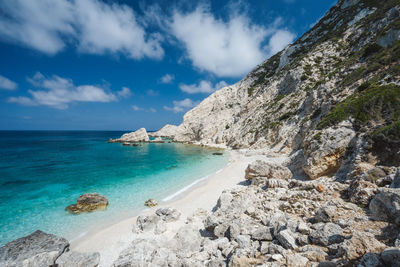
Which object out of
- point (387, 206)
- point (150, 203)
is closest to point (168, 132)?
point (150, 203)

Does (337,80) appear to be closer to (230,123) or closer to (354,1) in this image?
(230,123)

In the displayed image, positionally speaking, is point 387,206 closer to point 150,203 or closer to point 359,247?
point 359,247

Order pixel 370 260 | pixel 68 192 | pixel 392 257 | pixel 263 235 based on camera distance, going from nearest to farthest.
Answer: pixel 392 257 → pixel 370 260 → pixel 263 235 → pixel 68 192

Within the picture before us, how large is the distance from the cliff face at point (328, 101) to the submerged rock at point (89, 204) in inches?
705

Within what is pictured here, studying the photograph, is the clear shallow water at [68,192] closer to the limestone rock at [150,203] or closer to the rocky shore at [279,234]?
the limestone rock at [150,203]

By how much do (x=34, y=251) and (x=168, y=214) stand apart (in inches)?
278

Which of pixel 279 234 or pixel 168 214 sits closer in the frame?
pixel 279 234

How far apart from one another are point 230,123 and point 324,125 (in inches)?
2039

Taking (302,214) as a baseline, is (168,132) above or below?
above

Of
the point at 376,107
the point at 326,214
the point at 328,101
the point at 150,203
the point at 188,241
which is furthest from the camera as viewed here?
the point at 328,101

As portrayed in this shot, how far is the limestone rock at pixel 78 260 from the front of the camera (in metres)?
8.21

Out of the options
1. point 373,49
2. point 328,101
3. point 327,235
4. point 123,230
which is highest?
point 373,49

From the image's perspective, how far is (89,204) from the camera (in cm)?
1502

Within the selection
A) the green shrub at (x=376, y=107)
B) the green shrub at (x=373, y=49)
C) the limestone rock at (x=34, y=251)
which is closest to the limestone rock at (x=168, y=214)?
the limestone rock at (x=34, y=251)
